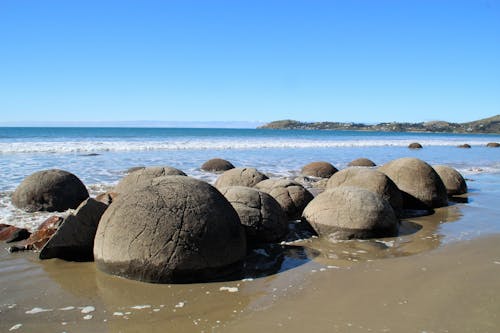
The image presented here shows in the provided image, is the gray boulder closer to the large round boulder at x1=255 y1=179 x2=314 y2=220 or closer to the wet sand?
the wet sand

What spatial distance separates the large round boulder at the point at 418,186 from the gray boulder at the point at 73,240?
24.2 feet

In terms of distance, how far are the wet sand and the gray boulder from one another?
6.8 inches

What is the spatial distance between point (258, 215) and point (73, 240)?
2.80 metres

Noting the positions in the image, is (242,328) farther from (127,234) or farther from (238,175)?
(238,175)

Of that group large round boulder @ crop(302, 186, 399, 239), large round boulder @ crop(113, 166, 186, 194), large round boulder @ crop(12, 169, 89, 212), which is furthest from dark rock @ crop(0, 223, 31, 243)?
large round boulder @ crop(302, 186, 399, 239)

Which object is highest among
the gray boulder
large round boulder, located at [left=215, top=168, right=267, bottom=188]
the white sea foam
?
large round boulder, located at [left=215, top=168, right=267, bottom=188]

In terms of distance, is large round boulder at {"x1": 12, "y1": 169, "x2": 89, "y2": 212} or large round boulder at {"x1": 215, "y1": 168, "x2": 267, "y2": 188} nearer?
large round boulder at {"x1": 12, "y1": 169, "x2": 89, "y2": 212}

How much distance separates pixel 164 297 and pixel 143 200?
130 centimetres

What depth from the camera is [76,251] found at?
21.6 ft

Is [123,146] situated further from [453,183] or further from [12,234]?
[12,234]

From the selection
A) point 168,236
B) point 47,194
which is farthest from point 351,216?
point 47,194

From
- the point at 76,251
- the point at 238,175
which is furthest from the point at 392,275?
the point at 238,175

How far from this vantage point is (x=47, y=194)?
1026cm

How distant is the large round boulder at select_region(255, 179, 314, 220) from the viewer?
9.18m
